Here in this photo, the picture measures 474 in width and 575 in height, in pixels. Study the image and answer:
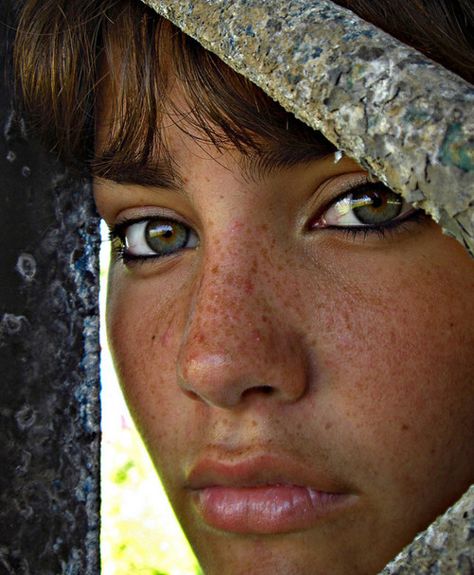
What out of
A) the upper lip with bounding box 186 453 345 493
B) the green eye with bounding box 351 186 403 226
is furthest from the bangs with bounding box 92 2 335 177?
the upper lip with bounding box 186 453 345 493

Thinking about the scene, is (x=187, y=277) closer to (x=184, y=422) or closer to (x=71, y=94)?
(x=184, y=422)

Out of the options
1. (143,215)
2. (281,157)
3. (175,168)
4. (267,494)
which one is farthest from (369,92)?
(143,215)

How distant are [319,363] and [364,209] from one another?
24 cm

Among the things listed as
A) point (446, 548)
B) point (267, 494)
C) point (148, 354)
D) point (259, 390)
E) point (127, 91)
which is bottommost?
point (446, 548)

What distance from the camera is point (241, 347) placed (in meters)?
1.08

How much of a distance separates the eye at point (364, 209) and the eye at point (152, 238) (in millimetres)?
261

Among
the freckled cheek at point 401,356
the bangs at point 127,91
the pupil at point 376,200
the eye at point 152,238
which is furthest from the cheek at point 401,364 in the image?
the eye at point 152,238

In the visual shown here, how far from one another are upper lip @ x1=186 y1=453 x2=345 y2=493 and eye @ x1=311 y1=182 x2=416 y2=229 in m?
0.33

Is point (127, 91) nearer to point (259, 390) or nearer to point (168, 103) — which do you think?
point (168, 103)

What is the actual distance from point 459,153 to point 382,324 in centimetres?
47

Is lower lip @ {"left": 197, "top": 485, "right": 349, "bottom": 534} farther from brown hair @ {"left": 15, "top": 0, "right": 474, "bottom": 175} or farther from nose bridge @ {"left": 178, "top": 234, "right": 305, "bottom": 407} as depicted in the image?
brown hair @ {"left": 15, "top": 0, "right": 474, "bottom": 175}

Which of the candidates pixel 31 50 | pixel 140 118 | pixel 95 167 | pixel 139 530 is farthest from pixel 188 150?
pixel 139 530

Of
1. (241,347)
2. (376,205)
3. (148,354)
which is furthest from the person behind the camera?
(148,354)

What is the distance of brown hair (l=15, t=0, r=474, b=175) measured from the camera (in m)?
1.09
